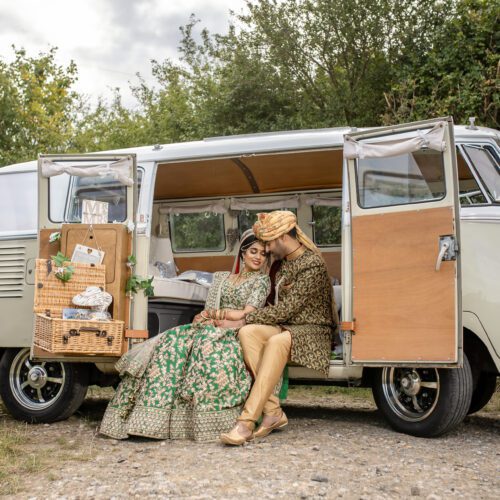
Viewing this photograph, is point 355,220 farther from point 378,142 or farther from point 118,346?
point 118,346

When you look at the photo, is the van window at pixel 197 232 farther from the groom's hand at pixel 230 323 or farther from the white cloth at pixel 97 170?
the groom's hand at pixel 230 323

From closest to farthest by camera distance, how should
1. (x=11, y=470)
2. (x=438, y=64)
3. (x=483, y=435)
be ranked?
(x=11, y=470), (x=483, y=435), (x=438, y=64)

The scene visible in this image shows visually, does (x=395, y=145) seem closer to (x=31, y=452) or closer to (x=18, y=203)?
(x=31, y=452)

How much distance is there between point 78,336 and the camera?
6051 mm

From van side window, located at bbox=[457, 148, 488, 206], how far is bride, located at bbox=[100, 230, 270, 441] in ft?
6.04

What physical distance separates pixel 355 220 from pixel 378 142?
22.7 inches

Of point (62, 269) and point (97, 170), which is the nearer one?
point (62, 269)

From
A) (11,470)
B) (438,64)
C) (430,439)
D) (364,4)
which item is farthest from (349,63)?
(11,470)

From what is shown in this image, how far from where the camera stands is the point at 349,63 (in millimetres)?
14156

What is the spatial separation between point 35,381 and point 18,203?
155cm

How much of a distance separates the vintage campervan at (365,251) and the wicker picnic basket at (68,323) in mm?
204

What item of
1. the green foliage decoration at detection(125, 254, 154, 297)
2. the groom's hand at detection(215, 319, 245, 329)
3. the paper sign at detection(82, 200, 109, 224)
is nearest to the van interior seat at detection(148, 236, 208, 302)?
the green foliage decoration at detection(125, 254, 154, 297)

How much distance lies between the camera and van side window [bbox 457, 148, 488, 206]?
5984 mm

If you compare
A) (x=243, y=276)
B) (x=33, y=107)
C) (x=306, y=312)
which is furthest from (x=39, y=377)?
(x=33, y=107)
